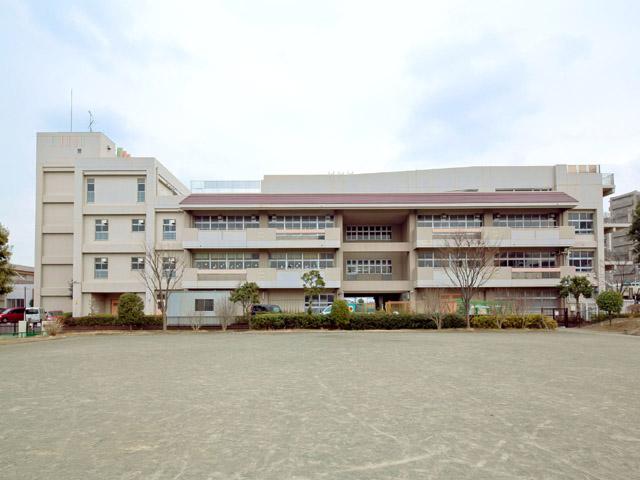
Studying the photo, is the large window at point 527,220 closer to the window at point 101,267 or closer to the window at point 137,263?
the window at point 137,263

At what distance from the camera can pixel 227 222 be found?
118ft

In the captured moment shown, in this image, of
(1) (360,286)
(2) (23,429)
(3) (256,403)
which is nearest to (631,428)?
(3) (256,403)

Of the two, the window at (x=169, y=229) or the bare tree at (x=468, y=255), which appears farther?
the window at (x=169, y=229)

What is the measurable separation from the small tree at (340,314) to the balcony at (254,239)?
8.50 m

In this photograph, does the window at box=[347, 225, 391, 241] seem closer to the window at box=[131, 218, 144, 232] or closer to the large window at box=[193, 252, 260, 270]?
the large window at box=[193, 252, 260, 270]

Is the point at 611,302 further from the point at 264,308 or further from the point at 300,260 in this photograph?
the point at 264,308

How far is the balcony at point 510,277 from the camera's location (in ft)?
109

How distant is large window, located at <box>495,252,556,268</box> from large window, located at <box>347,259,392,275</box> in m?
8.36

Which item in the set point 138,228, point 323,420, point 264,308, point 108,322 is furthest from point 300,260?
point 323,420

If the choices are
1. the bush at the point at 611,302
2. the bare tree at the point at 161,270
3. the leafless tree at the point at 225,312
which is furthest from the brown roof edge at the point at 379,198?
the leafless tree at the point at 225,312

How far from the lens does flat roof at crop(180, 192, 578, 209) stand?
34.0 meters

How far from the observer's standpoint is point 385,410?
6.72 metres

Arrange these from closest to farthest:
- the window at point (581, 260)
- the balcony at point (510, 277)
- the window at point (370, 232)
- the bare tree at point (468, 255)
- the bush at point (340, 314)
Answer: the bush at point (340, 314) < the bare tree at point (468, 255) < the balcony at point (510, 277) < the window at point (581, 260) < the window at point (370, 232)

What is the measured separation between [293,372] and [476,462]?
6.10m
